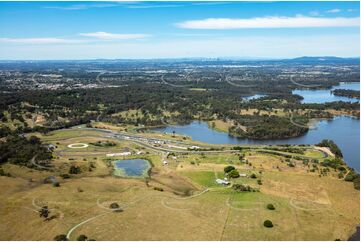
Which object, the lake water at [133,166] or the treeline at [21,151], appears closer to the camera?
the lake water at [133,166]


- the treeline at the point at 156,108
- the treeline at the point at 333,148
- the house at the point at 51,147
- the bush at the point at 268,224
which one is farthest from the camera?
the treeline at the point at 156,108

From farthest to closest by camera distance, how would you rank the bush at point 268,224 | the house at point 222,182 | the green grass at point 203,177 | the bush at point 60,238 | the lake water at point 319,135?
1. the lake water at point 319,135
2. the green grass at point 203,177
3. the house at point 222,182
4. the bush at point 268,224
5. the bush at point 60,238

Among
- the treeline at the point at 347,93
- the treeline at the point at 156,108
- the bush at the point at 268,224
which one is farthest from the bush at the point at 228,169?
the treeline at the point at 347,93

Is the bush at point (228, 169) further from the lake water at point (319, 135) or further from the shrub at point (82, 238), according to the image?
the shrub at point (82, 238)

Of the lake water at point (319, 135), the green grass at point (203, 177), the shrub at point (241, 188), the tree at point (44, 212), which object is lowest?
the lake water at point (319, 135)

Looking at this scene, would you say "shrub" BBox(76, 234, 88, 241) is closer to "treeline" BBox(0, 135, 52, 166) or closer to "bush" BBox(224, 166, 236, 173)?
"bush" BBox(224, 166, 236, 173)

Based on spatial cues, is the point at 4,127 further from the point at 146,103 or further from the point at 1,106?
the point at 146,103

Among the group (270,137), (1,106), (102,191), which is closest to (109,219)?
(102,191)

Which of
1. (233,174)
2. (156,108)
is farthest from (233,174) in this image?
(156,108)

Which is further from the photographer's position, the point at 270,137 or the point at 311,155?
the point at 270,137
